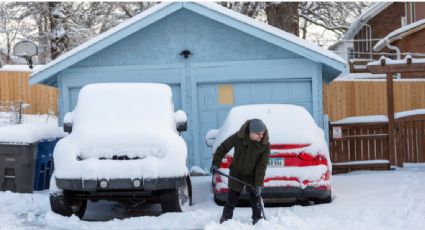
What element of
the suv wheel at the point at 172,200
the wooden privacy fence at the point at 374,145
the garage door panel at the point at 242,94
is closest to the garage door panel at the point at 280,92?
the garage door panel at the point at 242,94

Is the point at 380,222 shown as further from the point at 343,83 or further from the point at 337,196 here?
the point at 343,83

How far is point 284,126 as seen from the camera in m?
9.62

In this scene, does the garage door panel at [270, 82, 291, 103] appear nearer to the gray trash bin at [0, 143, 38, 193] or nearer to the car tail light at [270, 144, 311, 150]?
the car tail light at [270, 144, 311, 150]

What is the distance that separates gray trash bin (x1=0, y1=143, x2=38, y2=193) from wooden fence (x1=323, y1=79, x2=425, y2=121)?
44.4ft

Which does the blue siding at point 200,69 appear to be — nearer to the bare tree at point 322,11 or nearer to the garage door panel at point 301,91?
the garage door panel at point 301,91

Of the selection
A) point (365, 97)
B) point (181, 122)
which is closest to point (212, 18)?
point (181, 122)

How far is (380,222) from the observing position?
26.6 ft

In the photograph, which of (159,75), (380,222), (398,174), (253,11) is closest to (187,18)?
(159,75)

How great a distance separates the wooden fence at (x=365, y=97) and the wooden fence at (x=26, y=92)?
11557 mm

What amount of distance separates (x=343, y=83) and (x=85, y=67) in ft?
37.2

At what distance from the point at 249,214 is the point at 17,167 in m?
4.34

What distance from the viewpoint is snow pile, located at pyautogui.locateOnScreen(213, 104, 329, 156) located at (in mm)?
9266

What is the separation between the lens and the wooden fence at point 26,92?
28.0m

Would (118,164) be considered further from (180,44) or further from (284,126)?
(180,44)
